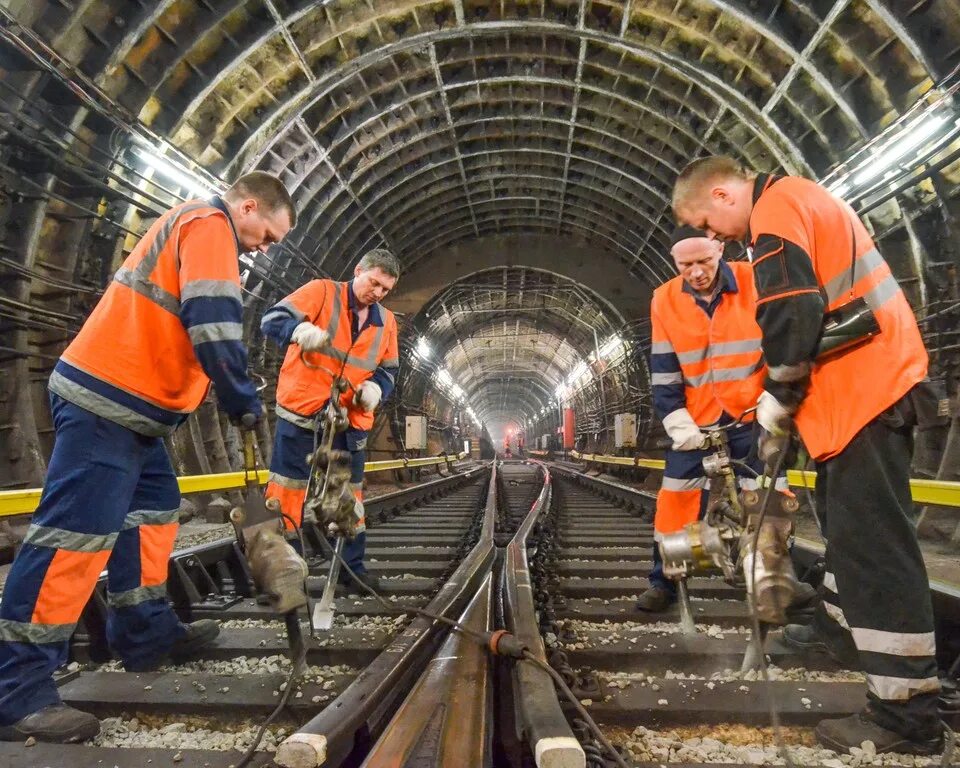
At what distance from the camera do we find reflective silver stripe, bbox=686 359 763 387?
2.81 meters

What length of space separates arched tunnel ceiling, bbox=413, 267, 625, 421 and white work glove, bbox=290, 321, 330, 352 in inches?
532

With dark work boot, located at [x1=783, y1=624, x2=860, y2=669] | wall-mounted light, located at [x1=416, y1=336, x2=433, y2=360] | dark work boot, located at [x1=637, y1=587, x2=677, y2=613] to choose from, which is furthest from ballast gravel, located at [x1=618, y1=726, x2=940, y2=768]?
wall-mounted light, located at [x1=416, y1=336, x2=433, y2=360]

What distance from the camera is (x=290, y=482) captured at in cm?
331

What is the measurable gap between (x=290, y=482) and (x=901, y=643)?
2926 millimetres

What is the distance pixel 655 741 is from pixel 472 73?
11379 millimetres

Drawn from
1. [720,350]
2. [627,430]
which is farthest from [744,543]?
[627,430]

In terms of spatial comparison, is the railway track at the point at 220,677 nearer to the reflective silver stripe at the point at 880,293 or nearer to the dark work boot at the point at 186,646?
the dark work boot at the point at 186,646

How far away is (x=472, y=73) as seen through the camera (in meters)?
10.6

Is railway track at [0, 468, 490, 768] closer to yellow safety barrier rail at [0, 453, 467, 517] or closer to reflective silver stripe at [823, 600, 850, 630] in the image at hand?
yellow safety barrier rail at [0, 453, 467, 517]

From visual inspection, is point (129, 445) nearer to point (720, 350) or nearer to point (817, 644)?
point (720, 350)

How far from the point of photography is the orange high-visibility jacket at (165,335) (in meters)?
1.99

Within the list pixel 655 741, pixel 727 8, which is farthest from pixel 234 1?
pixel 655 741

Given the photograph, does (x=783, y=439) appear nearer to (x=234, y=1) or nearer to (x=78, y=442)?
(x=78, y=442)

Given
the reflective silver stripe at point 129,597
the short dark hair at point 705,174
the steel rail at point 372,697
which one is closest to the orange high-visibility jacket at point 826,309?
the short dark hair at point 705,174
